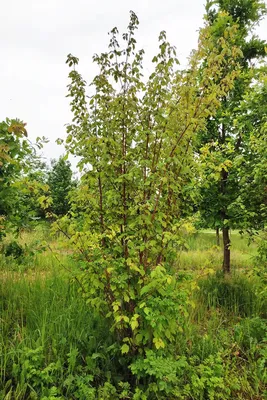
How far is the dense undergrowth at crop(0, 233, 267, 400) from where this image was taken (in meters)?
2.19

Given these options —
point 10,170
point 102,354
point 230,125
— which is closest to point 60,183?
point 230,125

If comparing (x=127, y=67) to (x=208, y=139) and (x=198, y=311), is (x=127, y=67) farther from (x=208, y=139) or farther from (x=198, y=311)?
(x=208, y=139)

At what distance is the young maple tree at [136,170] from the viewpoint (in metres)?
2.19

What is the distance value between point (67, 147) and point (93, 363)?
1.75 m

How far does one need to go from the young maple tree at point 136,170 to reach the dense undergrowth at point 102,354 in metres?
0.22

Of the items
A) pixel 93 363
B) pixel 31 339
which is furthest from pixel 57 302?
pixel 93 363

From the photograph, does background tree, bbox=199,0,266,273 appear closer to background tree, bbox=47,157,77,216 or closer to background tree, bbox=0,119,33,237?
background tree, bbox=0,119,33,237

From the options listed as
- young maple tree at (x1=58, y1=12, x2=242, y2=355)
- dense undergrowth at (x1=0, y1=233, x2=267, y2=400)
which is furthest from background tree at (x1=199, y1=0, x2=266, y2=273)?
young maple tree at (x1=58, y1=12, x2=242, y2=355)

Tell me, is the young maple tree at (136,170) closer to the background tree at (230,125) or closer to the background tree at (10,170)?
the background tree at (10,170)

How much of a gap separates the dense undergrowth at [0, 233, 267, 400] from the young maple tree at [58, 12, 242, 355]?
224 mm

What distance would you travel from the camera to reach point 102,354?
241 centimetres

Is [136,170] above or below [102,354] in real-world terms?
above

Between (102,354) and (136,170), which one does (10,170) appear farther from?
(102,354)

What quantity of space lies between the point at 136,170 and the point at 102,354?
1.53m
